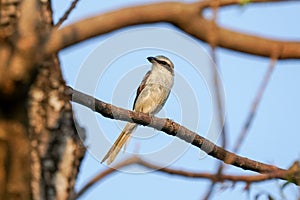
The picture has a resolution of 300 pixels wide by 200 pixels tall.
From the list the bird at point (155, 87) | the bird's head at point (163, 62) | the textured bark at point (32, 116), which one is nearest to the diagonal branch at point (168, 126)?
the textured bark at point (32, 116)

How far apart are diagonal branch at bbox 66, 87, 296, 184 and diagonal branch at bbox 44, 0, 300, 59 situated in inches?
88.4

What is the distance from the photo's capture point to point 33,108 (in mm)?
3170

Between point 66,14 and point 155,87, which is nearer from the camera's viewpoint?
point 66,14

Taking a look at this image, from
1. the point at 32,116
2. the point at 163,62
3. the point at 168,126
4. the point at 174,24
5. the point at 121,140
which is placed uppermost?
the point at 174,24

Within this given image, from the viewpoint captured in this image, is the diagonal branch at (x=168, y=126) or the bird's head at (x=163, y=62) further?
the bird's head at (x=163, y=62)

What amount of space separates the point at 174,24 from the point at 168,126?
3.40 meters

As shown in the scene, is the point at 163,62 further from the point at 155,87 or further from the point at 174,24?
the point at 174,24

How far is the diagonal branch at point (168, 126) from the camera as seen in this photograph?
4320 millimetres

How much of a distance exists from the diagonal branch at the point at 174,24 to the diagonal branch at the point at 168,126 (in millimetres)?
2247

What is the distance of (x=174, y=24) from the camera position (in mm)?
1835

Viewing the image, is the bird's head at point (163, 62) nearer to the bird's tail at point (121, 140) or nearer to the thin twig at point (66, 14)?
the bird's tail at point (121, 140)

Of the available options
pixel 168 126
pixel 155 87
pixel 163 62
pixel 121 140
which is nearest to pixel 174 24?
pixel 168 126

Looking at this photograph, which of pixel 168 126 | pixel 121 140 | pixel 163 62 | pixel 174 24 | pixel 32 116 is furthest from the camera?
pixel 163 62

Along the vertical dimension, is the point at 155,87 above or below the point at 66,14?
below
